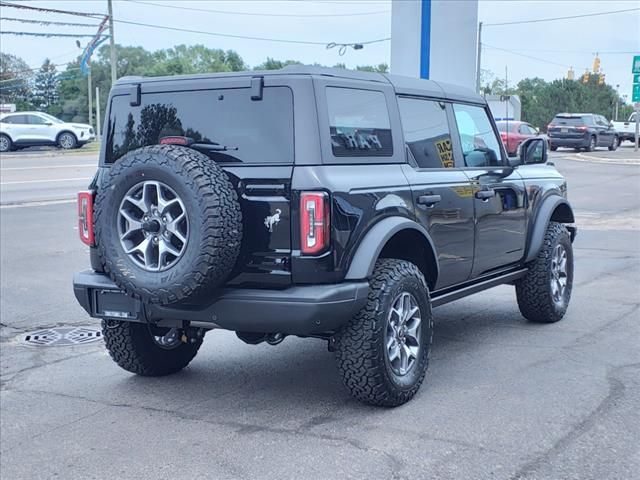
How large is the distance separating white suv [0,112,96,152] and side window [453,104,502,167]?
3344 centimetres

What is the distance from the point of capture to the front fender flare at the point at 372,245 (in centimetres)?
475

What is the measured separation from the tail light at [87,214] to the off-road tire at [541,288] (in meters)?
3.69

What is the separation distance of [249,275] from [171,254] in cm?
45

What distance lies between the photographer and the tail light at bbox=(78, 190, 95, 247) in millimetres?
5246

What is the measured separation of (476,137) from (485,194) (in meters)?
0.57

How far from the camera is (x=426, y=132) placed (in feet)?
19.1

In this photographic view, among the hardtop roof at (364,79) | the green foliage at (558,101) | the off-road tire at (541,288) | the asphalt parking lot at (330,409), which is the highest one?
the green foliage at (558,101)

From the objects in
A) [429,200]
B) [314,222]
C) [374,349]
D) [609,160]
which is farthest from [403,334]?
[609,160]

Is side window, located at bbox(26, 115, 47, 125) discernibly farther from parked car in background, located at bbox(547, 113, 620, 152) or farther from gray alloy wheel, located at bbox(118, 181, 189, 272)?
gray alloy wheel, located at bbox(118, 181, 189, 272)

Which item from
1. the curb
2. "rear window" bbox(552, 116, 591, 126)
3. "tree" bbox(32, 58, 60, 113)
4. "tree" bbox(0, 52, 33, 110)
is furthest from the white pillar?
"tree" bbox(32, 58, 60, 113)

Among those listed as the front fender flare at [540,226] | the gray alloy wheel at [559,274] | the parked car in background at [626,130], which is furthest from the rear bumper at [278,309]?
the parked car in background at [626,130]

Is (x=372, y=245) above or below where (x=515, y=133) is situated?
below

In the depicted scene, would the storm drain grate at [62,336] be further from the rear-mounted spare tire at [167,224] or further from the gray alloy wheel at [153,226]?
the gray alloy wheel at [153,226]

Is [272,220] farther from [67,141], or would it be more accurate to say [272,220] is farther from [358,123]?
[67,141]
